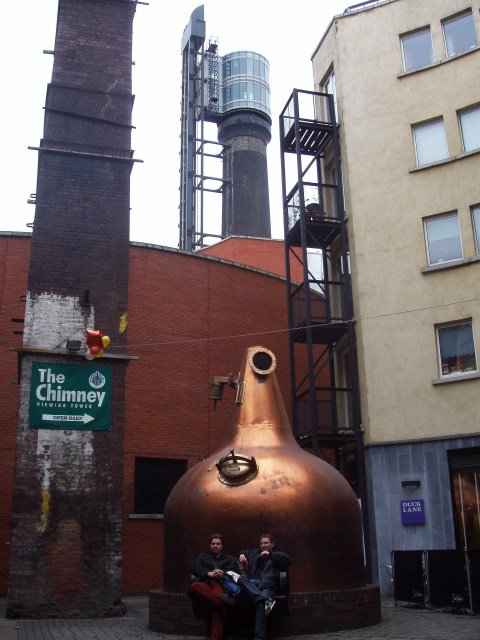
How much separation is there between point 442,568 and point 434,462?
180 inches

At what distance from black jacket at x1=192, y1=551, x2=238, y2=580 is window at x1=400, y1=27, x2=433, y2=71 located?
16132 millimetres

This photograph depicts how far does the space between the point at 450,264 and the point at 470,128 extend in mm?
3980

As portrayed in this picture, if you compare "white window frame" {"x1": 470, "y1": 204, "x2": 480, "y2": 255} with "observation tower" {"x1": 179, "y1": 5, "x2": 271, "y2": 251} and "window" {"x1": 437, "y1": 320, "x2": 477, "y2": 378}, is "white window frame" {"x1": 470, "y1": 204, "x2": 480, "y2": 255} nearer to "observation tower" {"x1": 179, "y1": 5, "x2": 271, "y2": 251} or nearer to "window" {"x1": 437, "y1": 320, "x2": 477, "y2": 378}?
"window" {"x1": 437, "y1": 320, "x2": 477, "y2": 378}

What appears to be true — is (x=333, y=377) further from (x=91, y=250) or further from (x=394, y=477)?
(x=91, y=250)

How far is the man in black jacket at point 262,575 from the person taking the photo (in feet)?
32.1

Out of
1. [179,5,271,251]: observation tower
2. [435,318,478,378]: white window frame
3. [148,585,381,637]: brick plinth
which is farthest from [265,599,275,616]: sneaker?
[179,5,271,251]: observation tower

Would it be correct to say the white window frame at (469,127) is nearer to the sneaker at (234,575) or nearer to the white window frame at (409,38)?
the white window frame at (409,38)

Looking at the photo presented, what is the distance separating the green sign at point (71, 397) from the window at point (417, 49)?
13.2 metres

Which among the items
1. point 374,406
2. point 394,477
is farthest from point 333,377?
point 394,477

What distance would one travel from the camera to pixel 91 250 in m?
15.6

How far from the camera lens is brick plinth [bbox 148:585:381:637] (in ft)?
36.4

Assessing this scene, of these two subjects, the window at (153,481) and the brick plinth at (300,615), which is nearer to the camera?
the brick plinth at (300,615)

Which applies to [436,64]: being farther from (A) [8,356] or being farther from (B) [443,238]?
(A) [8,356]

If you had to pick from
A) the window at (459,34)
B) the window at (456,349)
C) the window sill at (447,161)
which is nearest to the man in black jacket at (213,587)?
the window at (456,349)
